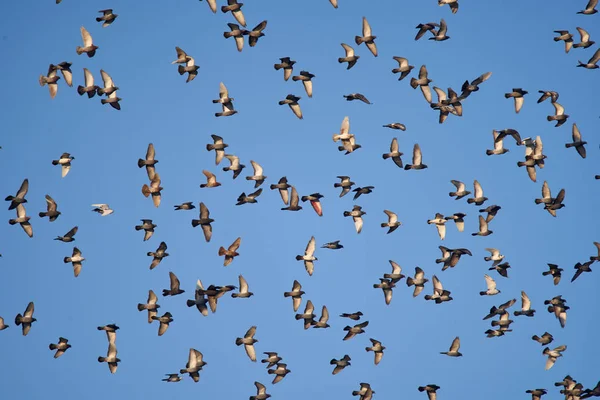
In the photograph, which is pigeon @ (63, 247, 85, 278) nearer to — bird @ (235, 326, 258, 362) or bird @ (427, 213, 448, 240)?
bird @ (235, 326, 258, 362)

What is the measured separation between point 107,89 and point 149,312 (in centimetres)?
913

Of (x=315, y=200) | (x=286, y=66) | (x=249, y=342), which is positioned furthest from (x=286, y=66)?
(x=249, y=342)

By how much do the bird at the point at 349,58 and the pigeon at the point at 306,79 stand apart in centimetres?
179

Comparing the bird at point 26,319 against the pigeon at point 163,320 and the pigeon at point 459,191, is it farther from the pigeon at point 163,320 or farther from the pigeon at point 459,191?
the pigeon at point 459,191

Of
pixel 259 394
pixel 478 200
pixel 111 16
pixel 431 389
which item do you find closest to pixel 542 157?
pixel 478 200

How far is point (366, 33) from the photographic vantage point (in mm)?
47312

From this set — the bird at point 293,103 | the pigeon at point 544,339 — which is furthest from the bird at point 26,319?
the pigeon at point 544,339

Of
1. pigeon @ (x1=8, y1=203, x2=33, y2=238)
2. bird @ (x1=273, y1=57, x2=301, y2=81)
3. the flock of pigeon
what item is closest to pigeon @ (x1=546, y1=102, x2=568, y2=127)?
the flock of pigeon

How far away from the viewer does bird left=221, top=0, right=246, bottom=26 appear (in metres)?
45.7

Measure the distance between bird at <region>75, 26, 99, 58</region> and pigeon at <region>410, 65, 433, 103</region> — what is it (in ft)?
41.3

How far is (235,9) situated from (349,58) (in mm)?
5317

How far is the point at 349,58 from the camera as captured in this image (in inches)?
1903

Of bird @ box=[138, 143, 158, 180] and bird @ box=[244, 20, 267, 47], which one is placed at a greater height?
bird @ box=[244, 20, 267, 47]

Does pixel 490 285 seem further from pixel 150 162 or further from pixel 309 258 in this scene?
pixel 150 162
